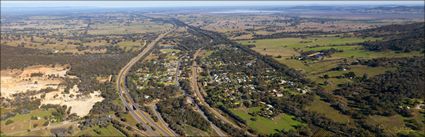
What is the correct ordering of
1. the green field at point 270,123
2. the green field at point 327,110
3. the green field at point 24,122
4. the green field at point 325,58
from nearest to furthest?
the green field at point 24,122 → the green field at point 270,123 → the green field at point 327,110 → the green field at point 325,58

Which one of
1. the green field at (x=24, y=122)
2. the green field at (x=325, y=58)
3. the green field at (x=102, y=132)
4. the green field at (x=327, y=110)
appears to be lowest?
the green field at (x=102, y=132)

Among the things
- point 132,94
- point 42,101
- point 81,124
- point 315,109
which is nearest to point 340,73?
point 315,109

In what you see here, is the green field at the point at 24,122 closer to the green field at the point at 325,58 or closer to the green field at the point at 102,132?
the green field at the point at 102,132

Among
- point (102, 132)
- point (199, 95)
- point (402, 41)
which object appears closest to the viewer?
point (102, 132)

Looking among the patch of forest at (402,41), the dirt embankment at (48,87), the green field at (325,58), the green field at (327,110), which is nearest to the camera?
the green field at (327,110)

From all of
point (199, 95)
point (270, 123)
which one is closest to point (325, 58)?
point (199, 95)

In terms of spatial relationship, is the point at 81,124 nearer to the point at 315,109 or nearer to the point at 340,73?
the point at 315,109

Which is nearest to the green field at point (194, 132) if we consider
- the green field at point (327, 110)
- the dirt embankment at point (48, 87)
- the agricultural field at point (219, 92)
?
the agricultural field at point (219, 92)

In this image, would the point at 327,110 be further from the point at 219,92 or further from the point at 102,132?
the point at 102,132

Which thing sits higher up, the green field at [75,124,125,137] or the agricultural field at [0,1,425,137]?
the agricultural field at [0,1,425,137]

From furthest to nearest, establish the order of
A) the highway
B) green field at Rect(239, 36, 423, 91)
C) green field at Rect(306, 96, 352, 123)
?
green field at Rect(239, 36, 423, 91)
green field at Rect(306, 96, 352, 123)
the highway

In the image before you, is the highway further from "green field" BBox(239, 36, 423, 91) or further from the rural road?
"green field" BBox(239, 36, 423, 91)

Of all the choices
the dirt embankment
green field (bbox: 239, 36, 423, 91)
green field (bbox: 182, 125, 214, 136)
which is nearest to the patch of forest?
green field (bbox: 239, 36, 423, 91)
